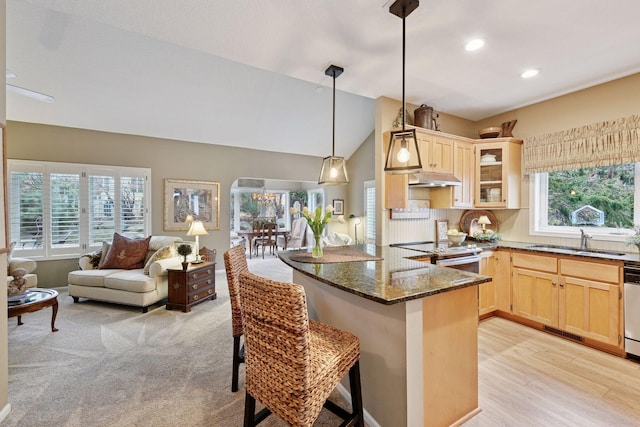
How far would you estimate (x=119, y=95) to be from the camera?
4.32 m

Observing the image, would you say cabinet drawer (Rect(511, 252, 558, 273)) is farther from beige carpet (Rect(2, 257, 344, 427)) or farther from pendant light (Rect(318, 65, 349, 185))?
beige carpet (Rect(2, 257, 344, 427))

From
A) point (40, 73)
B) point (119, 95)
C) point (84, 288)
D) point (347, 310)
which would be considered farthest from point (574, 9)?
point (84, 288)

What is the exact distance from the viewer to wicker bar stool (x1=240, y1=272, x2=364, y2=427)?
117cm

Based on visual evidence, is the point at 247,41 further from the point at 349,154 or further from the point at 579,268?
the point at 349,154

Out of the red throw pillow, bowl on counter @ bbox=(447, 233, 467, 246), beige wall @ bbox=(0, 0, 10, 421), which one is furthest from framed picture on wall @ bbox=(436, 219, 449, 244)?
the red throw pillow

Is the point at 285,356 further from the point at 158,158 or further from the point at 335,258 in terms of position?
the point at 158,158

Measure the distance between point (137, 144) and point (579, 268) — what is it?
266 inches

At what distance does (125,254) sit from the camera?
429cm

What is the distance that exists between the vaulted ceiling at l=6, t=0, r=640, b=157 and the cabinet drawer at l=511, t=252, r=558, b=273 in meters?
1.93

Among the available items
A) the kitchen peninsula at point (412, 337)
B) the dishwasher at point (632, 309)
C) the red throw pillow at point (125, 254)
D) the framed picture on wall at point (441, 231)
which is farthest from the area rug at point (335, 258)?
the red throw pillow at point (125, 254)

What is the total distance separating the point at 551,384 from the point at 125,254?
17.4 feet

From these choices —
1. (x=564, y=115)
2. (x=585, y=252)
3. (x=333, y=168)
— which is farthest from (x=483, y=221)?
(x=333, y=168)

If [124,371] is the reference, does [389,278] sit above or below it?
above

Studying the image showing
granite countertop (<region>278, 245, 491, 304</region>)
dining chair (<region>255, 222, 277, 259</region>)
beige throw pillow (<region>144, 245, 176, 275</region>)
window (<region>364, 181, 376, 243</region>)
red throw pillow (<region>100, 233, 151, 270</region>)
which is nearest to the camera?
granite countertop (<region>278, 245, 491, 304</region>)
